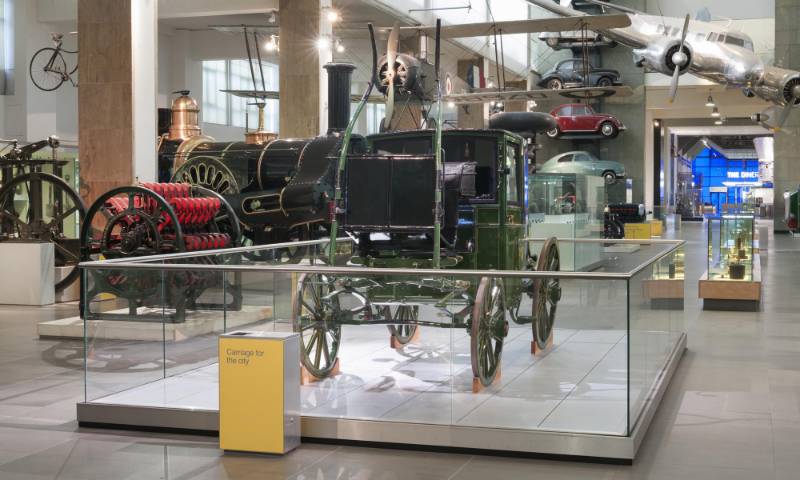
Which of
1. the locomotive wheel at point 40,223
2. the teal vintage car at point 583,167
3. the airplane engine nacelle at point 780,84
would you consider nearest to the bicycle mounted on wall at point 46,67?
the locomotive wheel at point 40,223

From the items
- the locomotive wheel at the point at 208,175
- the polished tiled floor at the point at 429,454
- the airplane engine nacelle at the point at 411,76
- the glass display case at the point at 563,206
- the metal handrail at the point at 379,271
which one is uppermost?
the airplane engine nacelle at the point at 411,76

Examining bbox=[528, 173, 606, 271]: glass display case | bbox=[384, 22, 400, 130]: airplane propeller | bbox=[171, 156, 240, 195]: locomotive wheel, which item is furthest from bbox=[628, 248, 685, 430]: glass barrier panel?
bbox=[171, 156, 240, 195]: locomotive wheel

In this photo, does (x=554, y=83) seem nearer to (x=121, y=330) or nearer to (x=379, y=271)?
(x=121, y=330)

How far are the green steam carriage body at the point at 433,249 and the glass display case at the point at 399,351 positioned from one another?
0.02 meters

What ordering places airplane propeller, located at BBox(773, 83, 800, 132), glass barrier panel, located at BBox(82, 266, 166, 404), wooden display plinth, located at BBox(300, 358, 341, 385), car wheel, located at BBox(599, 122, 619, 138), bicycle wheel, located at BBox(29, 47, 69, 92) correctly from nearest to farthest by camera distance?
1. wooden display plinth, located at BBox(300, 358, 341, 385)
2. glass barrier panel, located at BBox(82, 266, 166, 404)
3. bicycle wheel, located at BBox(29, 47, 69, 92)
4. airplane propeller, located at BBox(773, 83, 800, 132)
5. car wheel, located at BBox(599, 122, 619, 138)

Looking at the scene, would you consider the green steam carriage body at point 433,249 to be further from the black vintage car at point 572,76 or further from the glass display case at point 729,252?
the black vintage car at point 572,76

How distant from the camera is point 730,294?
12.7m

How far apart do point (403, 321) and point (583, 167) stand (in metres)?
25.9

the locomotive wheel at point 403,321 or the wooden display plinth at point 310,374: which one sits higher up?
the locomotive wheel at point 403,321

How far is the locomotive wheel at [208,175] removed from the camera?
44.3 feet

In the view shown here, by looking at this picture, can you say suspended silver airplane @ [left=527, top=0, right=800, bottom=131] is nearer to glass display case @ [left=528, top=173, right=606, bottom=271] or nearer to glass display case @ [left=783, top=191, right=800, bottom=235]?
glass display case @ [left=783, top=191, right=800, bottom=235]

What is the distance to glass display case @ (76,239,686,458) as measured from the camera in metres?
5.36

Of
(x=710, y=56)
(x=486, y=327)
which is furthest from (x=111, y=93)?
(x=710, y=56)

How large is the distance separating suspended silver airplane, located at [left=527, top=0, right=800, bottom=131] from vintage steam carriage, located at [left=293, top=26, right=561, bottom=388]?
22.1 m
